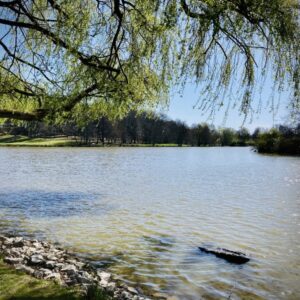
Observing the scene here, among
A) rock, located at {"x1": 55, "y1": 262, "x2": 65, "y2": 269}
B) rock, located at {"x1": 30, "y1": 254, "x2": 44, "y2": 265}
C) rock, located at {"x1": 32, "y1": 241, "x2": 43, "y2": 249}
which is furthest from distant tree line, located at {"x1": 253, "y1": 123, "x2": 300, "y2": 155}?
rock, located at {"x1": 55, "y1": 262, "x2": 65, "y2": 269}

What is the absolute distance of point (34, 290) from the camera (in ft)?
24.4

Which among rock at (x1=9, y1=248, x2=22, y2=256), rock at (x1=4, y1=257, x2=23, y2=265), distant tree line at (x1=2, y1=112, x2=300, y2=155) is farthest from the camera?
distant tree line at (x1=2, y1=112, x2=300, y2=155)

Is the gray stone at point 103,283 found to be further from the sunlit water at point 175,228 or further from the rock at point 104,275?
the sunlit water at point 175,228

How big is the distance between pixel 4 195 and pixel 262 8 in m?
25.6

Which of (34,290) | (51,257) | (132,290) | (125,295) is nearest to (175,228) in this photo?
(51,257)

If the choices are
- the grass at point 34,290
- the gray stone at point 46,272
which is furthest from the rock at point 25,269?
the grass at point 34,290

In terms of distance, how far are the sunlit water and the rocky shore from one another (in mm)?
827

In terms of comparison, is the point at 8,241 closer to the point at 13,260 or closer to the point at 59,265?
the point at 13,260

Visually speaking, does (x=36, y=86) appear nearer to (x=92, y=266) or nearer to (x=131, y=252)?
(x=92, y=266)

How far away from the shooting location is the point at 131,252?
13906mm

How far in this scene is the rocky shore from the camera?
29.8ft

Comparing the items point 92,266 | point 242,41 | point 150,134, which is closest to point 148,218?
→ point 92,266

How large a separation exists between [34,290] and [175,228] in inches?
434

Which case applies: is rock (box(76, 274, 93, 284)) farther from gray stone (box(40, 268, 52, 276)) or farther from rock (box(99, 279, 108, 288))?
gray stone (box(40, 268, 52, 276))
